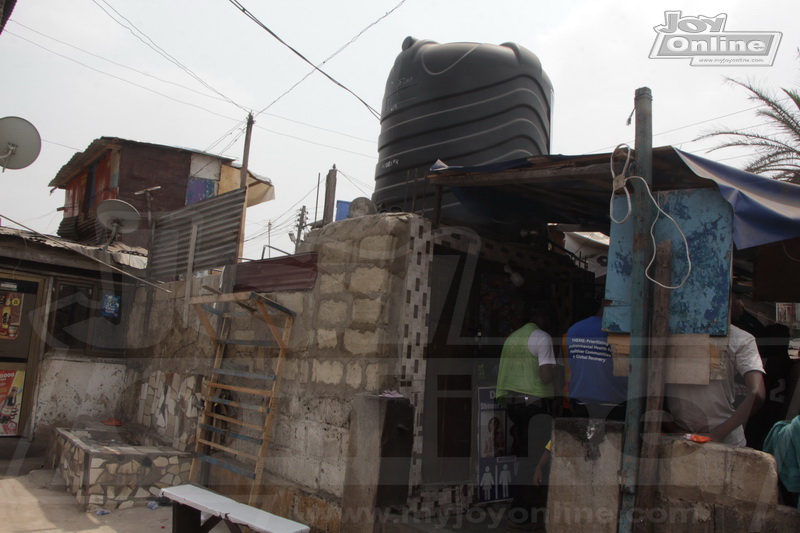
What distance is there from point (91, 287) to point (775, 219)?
30.8 ft

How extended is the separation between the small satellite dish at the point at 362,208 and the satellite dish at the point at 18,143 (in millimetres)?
4887

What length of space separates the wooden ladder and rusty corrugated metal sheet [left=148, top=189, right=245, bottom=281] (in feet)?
2.52

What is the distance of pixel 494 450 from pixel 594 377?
1781 millimetres

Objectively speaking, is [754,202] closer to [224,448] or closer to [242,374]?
[242,374]

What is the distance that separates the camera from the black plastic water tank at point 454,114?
638 cm

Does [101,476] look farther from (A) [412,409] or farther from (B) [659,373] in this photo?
(B) [659,373]

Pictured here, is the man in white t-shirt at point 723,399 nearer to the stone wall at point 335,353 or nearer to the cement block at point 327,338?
the stone wall at point 335,353

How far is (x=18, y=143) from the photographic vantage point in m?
8.23

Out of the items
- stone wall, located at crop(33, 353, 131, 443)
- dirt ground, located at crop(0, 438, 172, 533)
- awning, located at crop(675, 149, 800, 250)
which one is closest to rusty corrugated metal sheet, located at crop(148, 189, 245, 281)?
stone wall, located at crop(33, 353, 131, 443)

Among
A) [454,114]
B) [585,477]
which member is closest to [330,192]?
[454,114]

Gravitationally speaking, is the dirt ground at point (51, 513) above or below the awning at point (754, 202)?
below

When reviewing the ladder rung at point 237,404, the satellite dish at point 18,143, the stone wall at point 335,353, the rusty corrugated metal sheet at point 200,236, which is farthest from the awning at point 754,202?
the satellite dish at point 18,143

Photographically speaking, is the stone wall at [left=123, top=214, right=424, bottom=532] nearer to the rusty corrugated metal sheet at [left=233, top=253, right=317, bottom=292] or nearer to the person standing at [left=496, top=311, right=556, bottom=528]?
the rusty corrugated metal sheet at [left=233, top=253, right=317, bottom=292]

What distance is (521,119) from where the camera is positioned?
661 centimetres
